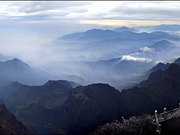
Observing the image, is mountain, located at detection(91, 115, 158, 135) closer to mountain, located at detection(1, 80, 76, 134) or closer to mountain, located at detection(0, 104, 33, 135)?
mountain, located at detection(0, 104, 33, 135)

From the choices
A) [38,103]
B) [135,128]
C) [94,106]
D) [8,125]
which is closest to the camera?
[135,128]

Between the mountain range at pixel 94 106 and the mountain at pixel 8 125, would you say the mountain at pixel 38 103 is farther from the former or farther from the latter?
the mountain at pixel 8 125

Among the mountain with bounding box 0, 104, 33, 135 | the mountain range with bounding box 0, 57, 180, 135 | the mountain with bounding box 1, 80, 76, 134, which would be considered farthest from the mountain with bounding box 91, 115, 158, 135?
the mountain with bounding box 1, 80, 76, 134

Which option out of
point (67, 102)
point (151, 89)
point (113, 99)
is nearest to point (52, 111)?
point (67, 102)

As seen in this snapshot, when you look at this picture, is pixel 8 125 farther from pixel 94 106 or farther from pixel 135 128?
pixel 135 128

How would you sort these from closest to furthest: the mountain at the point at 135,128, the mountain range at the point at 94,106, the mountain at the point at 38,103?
the mountain at the point at 135,128, the mountain range at the point at 94,106, the mountain at the point at 38,103

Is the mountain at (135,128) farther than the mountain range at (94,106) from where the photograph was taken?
No

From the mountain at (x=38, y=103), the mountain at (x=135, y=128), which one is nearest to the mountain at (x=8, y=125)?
the mountain at (x=38, y=103)

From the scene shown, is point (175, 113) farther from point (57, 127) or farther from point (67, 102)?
point (67, 102)

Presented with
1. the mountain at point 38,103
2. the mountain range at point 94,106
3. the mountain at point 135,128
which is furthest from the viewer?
the mountain at point 38,103

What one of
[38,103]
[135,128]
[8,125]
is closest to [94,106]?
[38,103]

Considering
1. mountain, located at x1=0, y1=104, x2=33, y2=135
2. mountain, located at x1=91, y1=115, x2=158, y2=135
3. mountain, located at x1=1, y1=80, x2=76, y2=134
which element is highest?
mountain, located at x1=91, y1=115, x2=158, y2=135
